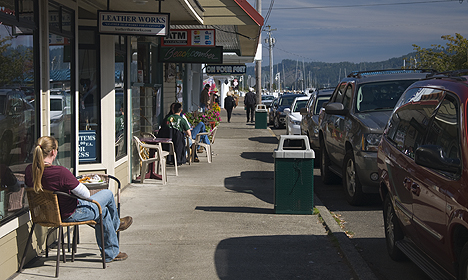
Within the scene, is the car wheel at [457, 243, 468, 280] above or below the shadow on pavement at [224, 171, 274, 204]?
above

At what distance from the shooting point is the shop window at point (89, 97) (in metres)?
8.60

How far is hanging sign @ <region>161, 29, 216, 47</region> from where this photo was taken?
1221cm

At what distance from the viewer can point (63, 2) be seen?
275 inches

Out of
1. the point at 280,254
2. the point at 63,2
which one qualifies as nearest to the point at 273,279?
the point at 280,254

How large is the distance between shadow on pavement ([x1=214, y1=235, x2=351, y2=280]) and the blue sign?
3.16 meters

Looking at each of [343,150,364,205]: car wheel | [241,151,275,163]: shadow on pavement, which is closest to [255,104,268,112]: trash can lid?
[241,151,275,163]: shadow on pavement

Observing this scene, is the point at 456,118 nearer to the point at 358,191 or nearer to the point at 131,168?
the point at 358,191

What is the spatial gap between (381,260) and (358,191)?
102 inches

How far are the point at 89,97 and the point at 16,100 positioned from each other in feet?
10.4

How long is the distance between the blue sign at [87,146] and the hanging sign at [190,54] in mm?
4325

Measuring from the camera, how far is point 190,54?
41.8 ft

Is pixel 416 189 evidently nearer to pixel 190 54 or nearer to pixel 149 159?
pixel 149 159

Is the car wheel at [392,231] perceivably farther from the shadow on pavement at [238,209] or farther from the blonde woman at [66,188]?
the blonde woman at [66,188]

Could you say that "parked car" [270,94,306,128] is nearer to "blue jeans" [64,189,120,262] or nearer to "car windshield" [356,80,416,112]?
"car windshield" [356,80,416,112]
